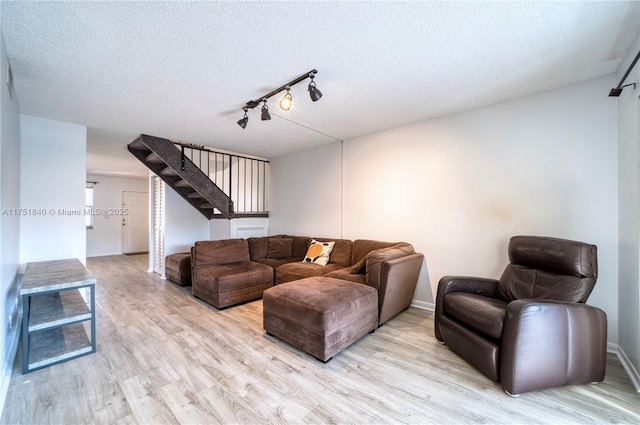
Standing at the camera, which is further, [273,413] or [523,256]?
[523,256]

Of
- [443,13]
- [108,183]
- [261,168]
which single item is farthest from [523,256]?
[108,183]

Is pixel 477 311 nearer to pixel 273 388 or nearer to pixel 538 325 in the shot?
pixel 538 325

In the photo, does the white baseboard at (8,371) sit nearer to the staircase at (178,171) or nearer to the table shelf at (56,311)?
the table shelf at (56,311)

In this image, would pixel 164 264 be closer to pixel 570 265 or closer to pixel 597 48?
pixel 570 265

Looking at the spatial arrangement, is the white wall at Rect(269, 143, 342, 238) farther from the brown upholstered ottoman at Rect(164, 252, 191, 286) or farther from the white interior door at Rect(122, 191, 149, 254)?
the white interior door at Rect(122, 191, 149, 254)

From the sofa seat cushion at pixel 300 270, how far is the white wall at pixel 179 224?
2463mm

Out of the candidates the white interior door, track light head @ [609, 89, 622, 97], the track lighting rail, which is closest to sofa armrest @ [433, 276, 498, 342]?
track light head @ [609, 89, 622, 97]

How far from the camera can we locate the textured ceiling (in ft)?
5.04

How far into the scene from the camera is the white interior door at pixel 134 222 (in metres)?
7.88

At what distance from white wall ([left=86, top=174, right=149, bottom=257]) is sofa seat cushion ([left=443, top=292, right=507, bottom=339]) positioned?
9.09m

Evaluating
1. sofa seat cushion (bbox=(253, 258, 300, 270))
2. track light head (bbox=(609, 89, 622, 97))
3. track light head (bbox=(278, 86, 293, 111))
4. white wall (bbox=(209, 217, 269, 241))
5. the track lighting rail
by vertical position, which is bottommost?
sofa seat cushion (bbox=(253, 258, 300, 270))

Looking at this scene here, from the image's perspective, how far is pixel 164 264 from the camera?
492cm

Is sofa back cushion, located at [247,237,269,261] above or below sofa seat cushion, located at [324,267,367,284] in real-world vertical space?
above

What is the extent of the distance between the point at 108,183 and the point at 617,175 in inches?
407
